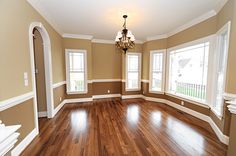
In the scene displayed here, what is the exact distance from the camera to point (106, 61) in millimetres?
5715

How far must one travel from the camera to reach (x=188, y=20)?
11.4ft

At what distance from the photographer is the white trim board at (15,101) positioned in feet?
5.45

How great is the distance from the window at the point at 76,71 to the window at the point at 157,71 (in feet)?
9.67

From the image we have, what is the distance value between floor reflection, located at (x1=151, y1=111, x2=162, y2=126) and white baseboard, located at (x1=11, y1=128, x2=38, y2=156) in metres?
2.82

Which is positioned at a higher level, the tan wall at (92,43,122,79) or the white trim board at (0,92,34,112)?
the tan wall at (92,43,122,79)

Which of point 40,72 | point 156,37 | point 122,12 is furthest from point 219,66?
point 40,72

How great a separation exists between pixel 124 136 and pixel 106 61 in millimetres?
3869

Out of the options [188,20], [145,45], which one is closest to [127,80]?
[145,45]

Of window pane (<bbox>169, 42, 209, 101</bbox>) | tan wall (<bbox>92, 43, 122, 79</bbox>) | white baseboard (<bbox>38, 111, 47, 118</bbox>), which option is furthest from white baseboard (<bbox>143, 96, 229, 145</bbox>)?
white baseboard (<bbox>38, 111, 47, 118</bbox>)

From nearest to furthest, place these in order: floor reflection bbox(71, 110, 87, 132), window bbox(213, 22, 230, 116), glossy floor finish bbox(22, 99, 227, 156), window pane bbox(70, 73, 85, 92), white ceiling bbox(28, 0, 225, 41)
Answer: glossy floor finish bbox(22, 99, 227, 156) < white ceiling bbox(28, 0, 225, 41) < window bbox(213, 22, 230, 116) < floor reflection bbox(71, 110, 87, 132) < window pane bbox(70, 73, 85, 92)

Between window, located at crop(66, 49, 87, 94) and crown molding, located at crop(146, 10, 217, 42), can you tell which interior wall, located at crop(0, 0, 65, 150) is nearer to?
window, located at crop(66, 49, 87, 94)

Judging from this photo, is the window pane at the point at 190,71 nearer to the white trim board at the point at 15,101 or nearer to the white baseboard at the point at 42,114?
the white trim board at the point at 15,101

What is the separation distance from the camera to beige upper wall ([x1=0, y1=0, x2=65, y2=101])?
5.55 feet

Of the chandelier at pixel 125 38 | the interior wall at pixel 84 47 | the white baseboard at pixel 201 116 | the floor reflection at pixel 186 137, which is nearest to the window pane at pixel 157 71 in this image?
the white baseboard at pixel 201 116
